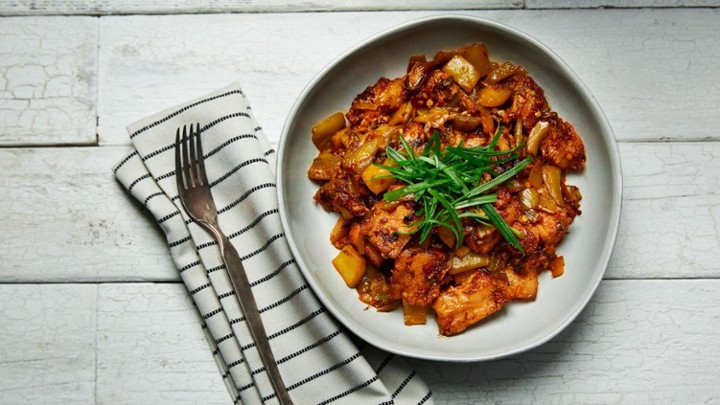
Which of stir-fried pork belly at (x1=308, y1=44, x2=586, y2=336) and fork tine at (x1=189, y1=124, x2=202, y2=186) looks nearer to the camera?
stir-fried pork belly at (x1=308, y1=44, x2=586, y2=336)

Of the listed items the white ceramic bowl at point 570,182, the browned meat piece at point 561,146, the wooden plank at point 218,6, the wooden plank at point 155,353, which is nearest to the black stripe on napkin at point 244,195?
the white ceramic bowl at point 570,182

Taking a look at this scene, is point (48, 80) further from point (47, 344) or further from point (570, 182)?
point (570, 182)

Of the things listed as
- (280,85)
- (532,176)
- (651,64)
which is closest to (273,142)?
(280,85)

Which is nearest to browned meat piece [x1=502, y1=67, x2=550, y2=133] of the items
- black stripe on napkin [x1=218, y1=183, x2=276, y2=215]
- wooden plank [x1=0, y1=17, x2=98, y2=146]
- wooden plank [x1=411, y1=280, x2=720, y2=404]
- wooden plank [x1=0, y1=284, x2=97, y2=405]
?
wooden plank [x1=411, y1=280, x2=720, y2=404]

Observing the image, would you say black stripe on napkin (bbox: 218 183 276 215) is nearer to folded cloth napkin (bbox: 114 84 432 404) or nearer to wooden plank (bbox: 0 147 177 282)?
folded cloth napkin (bbox: 114 84 432 404)

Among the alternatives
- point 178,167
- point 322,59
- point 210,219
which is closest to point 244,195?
point 210,219

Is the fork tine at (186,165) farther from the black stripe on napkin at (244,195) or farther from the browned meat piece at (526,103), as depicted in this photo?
the browned meat piece at (526,103)

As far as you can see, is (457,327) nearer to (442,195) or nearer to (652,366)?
(442,195)
